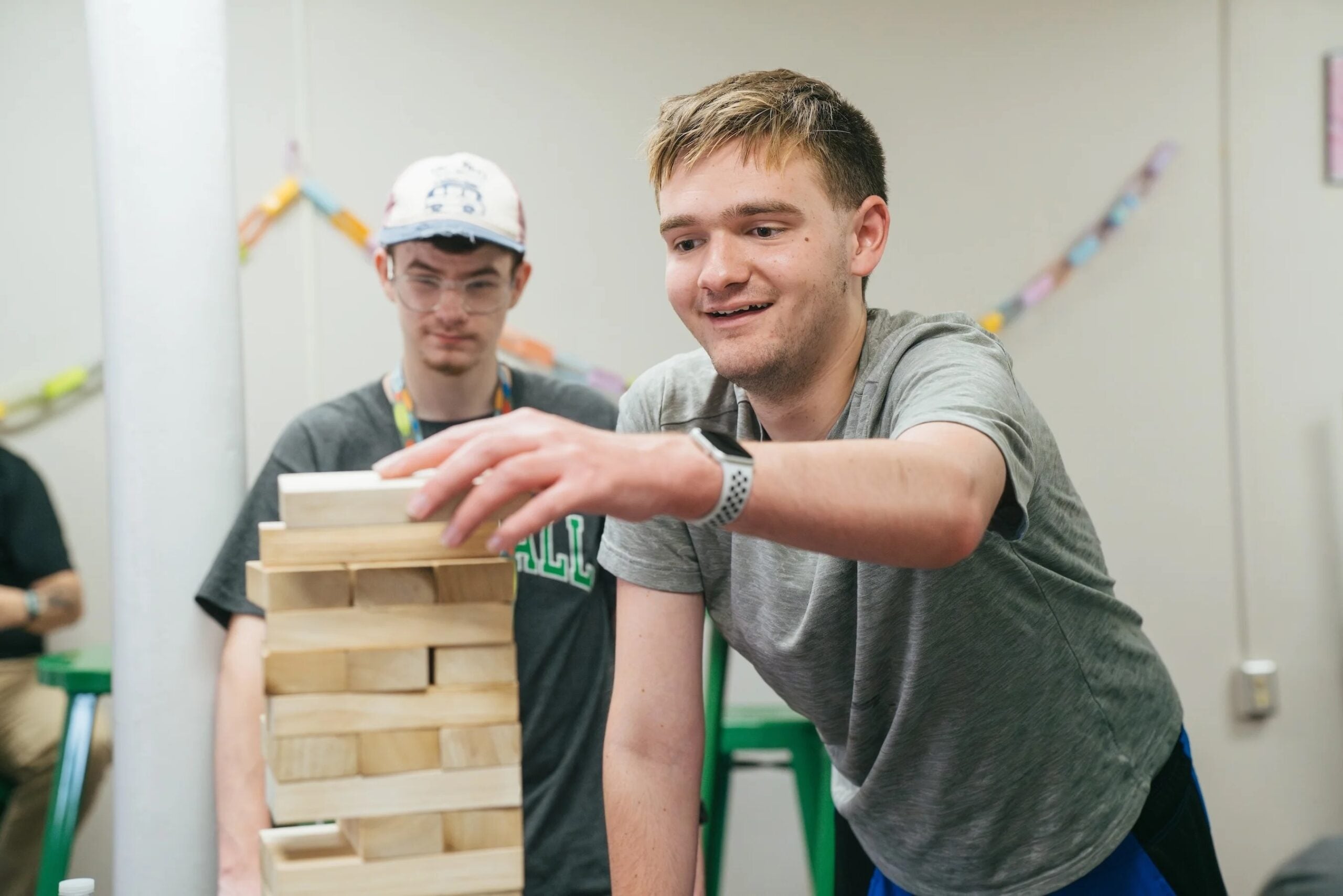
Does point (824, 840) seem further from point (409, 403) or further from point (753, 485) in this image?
point (753, 485)

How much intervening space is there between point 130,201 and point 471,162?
565 millimetres

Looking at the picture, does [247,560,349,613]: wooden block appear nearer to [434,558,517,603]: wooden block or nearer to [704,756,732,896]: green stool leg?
[434,558,517,603]: wooden block

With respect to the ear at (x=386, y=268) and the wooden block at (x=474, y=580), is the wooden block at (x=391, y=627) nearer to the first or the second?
the wooden block at (x=474, y=580)

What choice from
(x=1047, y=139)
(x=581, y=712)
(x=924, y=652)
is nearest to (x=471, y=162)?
(x=581, y=712)

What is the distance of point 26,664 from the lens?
2943 mm

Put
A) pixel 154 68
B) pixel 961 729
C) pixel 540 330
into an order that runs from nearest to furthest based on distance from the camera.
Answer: pixel 961 729 → pixel 154 68 → pixel 540 330

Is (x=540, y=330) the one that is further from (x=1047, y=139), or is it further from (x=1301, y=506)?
(x=1301, y=506)

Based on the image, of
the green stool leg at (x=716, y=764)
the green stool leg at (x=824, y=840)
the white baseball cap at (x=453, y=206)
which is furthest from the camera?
the green stool leg at (x=716, y=764)

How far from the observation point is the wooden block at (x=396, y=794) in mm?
1008

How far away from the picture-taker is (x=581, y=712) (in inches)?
78.9

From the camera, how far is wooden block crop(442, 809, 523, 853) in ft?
3.40

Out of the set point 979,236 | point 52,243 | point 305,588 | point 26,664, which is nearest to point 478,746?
point 305,588

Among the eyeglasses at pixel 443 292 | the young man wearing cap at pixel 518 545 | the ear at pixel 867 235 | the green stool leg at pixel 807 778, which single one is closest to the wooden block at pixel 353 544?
the ear at pixel 867 235

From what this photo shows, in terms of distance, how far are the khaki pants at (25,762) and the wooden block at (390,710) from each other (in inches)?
85.4
